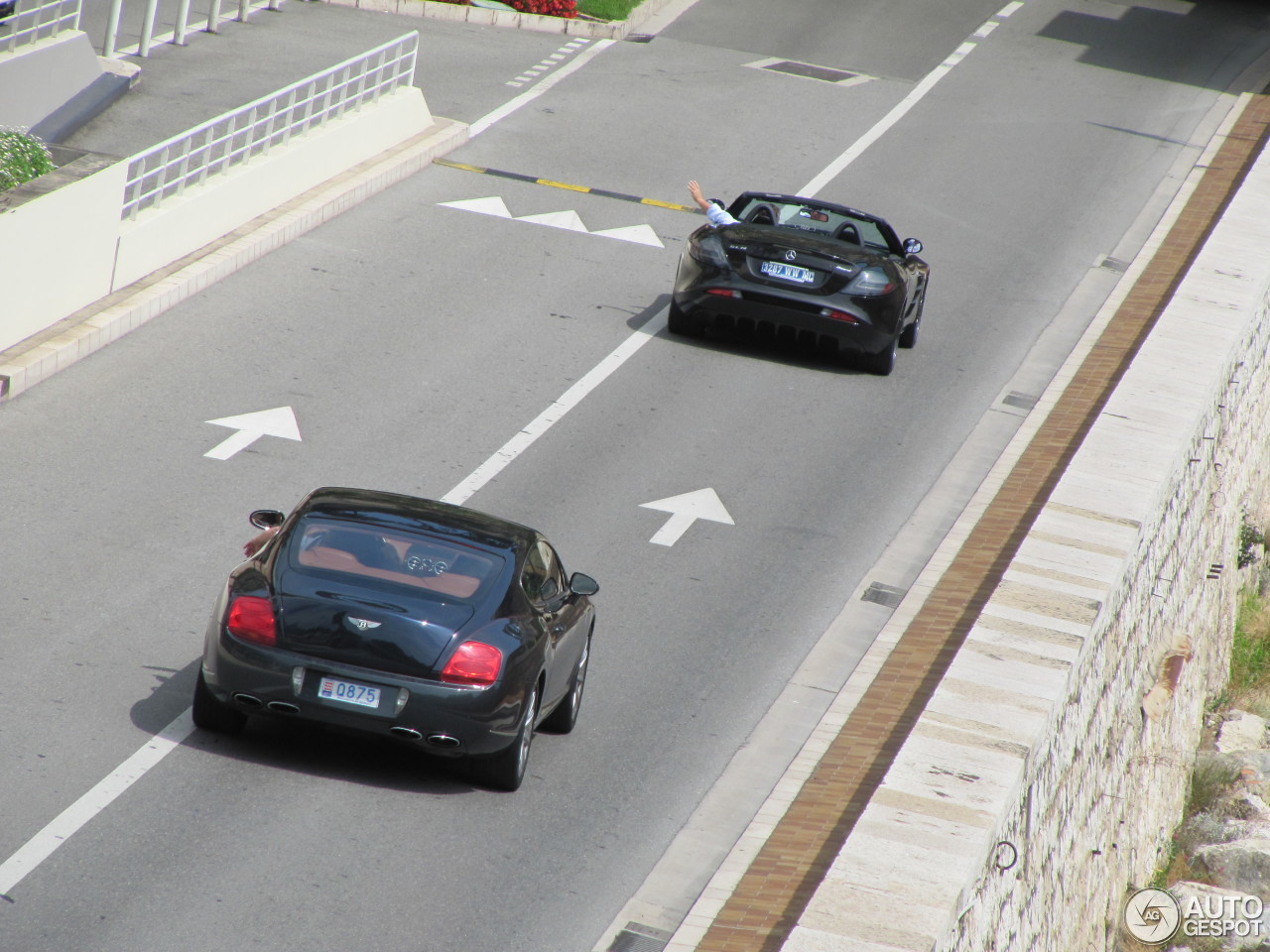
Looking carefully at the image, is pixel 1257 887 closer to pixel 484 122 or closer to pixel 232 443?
pixel 232 443

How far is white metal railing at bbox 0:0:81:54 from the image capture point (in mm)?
22469

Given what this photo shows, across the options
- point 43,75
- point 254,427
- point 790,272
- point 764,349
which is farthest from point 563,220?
point 254,427

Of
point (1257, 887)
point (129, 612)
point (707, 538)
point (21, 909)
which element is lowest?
point (1257, 887)

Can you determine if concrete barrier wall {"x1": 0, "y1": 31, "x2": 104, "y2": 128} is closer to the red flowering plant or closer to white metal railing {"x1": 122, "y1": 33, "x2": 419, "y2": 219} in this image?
white metal railing {"x1": 122, "y1": 33, "x2": 419, "y2": 219}

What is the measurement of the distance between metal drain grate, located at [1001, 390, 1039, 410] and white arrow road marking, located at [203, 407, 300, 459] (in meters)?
7.02

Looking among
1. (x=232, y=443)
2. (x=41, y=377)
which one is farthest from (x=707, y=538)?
(x=41, y=377)

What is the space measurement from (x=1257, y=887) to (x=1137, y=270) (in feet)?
31.4

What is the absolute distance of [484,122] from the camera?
26.0m

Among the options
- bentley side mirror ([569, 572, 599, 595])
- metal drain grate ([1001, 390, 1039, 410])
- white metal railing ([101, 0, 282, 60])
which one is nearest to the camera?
bentley side mirror ([569, 572, 599, 595])

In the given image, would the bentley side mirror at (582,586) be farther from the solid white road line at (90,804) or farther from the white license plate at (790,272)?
the white license plate at (790,272)

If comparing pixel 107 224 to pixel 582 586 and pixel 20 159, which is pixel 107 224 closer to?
pixel 20 159

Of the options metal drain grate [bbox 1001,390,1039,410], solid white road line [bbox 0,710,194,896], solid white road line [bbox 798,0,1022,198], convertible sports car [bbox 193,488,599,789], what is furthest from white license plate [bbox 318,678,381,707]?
solid white road line [bbox 798,0,1022,198]

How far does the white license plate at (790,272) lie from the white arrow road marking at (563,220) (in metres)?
4.27

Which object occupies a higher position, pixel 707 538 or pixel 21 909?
pixel 21 909
